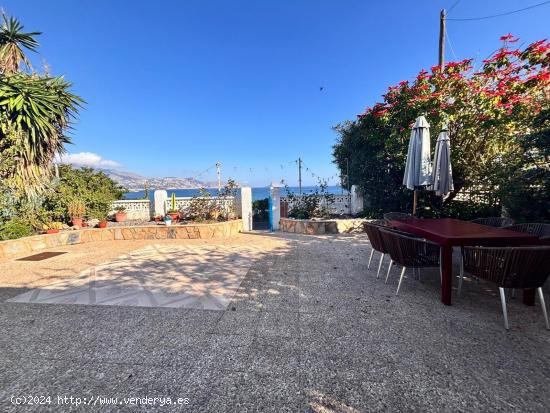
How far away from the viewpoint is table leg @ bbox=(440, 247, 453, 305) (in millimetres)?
2840

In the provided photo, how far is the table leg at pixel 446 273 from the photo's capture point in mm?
2840

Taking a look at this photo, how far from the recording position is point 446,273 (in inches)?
113

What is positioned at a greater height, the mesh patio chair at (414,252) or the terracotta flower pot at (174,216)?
the terracotta flower pot at (174,216)

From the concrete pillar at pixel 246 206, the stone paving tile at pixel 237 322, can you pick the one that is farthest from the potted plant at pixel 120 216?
the stone paving tile at pixel 237 322

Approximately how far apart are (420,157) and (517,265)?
9.51 ft

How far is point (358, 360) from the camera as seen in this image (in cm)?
198

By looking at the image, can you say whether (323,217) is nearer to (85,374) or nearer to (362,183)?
(362,183)

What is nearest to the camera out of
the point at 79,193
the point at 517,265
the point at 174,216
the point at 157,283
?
the point at 517,265

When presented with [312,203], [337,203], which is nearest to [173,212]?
[312,203]

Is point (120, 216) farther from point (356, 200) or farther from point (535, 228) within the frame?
point (535, 228)

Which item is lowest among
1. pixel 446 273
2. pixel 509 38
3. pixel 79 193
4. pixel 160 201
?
pixel 446 273

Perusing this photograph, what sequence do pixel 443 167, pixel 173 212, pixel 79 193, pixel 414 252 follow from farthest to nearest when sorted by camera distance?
1. pixel 173 212
2. pixel 79 193
3. pixel 443 167
4. pixel 414 252

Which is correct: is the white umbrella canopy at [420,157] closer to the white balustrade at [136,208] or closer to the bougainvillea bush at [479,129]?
the bougainvillea bush at [479,129]

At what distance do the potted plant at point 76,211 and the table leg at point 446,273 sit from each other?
31.4 ft
